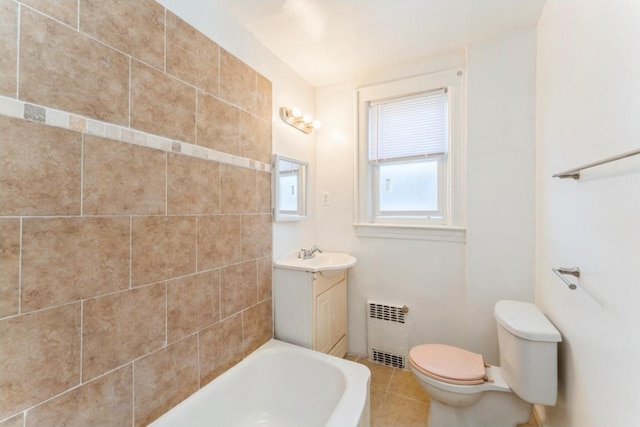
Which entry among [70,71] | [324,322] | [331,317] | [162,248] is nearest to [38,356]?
[162,248]

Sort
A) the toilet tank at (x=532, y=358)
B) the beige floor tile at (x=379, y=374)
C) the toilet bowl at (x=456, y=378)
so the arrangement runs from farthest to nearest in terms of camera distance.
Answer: the beige floor tile at (x=379, y=374), the toilet bowl at (x=456, y=378), the toilet tank at (x=532, y=358)

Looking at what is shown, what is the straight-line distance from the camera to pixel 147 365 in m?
1.14

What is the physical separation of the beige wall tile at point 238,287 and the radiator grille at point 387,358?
3.88ft

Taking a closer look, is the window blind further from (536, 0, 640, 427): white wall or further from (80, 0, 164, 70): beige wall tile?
(80, 0, 164, 70): beige wall tile

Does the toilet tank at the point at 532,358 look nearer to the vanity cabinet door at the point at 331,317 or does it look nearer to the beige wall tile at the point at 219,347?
the vanity cabinet door at the point at 331,317

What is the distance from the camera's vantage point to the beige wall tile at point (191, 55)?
1.24 metres

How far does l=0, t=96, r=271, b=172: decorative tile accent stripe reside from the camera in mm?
803

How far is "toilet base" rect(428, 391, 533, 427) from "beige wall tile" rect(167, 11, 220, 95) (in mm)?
2209

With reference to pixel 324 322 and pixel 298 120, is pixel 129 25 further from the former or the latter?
pixel 324 322

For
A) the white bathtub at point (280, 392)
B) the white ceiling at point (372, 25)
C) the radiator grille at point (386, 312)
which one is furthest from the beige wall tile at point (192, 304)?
the white ceiling at point (372, 25)

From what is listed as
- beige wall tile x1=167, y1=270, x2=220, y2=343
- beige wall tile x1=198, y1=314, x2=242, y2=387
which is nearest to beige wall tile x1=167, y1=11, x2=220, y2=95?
beige wall tile x1=167, y1=270, x2=220, y2=343

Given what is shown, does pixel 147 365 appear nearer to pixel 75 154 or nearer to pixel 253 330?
pixel 253 330

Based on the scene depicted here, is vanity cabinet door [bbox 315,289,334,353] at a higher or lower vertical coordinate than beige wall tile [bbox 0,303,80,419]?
lower

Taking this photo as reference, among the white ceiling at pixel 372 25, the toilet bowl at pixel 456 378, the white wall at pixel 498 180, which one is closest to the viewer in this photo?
the toilet bowl at pixel 456 378
